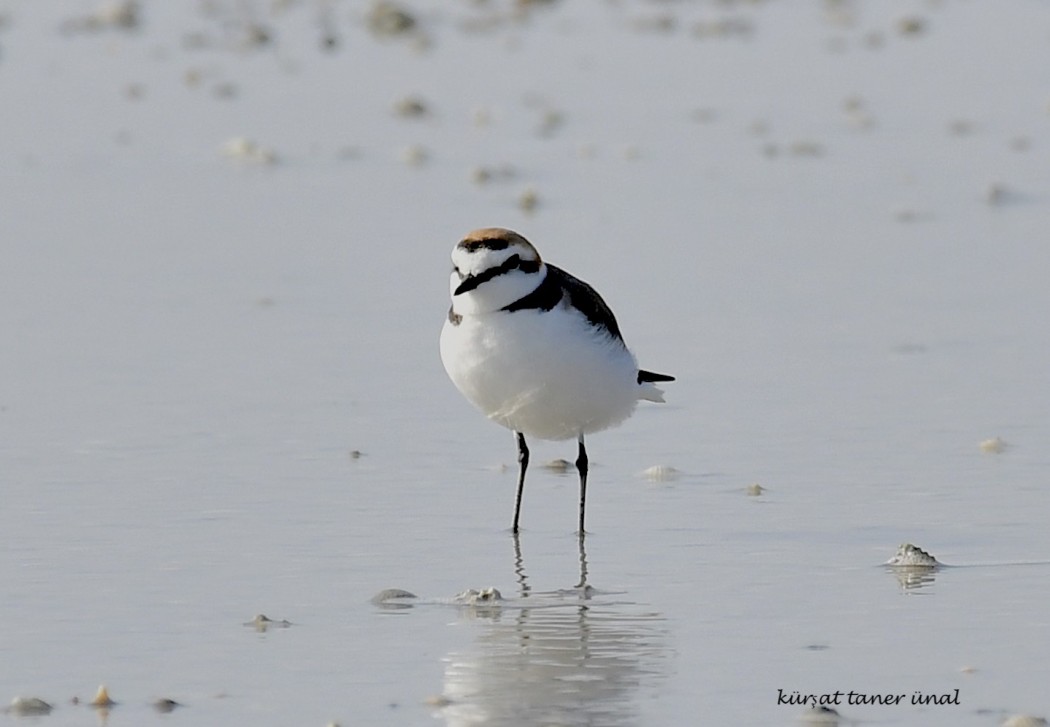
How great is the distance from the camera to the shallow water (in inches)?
217

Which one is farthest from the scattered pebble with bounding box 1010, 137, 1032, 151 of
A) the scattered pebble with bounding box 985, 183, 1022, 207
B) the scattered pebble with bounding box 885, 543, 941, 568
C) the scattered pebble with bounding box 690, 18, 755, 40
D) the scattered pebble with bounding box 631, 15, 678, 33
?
the scattered pebble with bounding box 885, 543, 941, 568

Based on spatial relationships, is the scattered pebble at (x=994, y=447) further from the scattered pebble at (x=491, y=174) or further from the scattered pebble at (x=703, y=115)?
the scattered pebble at (x=703, y=115)

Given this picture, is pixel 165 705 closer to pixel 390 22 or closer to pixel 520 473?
pixel 520 473

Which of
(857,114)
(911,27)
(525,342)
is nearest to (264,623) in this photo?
(525,342)

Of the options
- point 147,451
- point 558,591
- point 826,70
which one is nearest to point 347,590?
point 558,591

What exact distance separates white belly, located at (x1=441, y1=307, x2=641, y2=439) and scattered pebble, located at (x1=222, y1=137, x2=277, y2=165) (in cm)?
673

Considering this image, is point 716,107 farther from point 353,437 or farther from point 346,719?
point 346,719

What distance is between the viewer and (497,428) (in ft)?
27.7

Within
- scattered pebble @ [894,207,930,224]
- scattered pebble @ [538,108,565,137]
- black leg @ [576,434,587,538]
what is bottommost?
black leg @ [576,434,587,538]

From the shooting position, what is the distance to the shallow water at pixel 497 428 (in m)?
5.51

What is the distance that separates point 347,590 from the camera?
615cm

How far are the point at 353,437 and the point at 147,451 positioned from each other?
2.58 feet

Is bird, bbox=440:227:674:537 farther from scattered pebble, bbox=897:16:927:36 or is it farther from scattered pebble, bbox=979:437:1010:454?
scattered pebble, bbox=897:16:927:36

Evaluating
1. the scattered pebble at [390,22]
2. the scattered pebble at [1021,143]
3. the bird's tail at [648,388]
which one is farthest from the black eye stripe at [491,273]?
the scattered pebble at [390,22]
